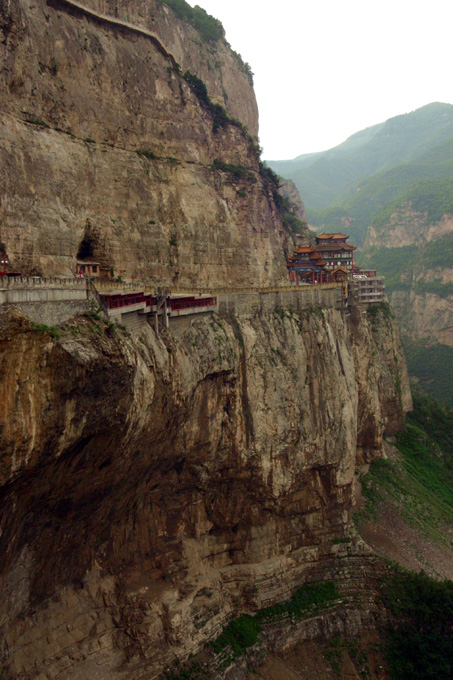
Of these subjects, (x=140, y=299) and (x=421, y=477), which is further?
(x=421, y=477)

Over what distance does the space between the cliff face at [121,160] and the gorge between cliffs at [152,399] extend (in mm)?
108

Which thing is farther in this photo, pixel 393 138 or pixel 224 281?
pixel 393 138

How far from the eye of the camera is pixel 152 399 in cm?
1959

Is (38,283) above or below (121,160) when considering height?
below

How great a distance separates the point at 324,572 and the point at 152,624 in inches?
426

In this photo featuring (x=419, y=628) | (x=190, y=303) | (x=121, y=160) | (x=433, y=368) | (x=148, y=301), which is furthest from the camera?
(x=433, y=368)

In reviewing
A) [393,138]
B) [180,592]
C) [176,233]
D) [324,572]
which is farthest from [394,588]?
[393,138]

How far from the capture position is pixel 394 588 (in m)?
28.1

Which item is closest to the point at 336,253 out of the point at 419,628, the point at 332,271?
the point at 332,271

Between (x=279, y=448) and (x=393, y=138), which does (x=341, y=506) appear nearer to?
(x=279, y=448)

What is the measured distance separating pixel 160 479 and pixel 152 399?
5.39 meters

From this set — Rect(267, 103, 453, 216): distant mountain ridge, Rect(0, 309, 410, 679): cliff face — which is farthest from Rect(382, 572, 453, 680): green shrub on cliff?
Rect(267, 103, 453, 216): distant mountain ridge

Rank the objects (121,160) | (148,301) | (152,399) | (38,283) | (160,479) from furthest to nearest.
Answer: (121,160) → (160,479) → (148,301) → (152,399) → (38,283)

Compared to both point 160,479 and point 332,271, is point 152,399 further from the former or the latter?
point 332,271
